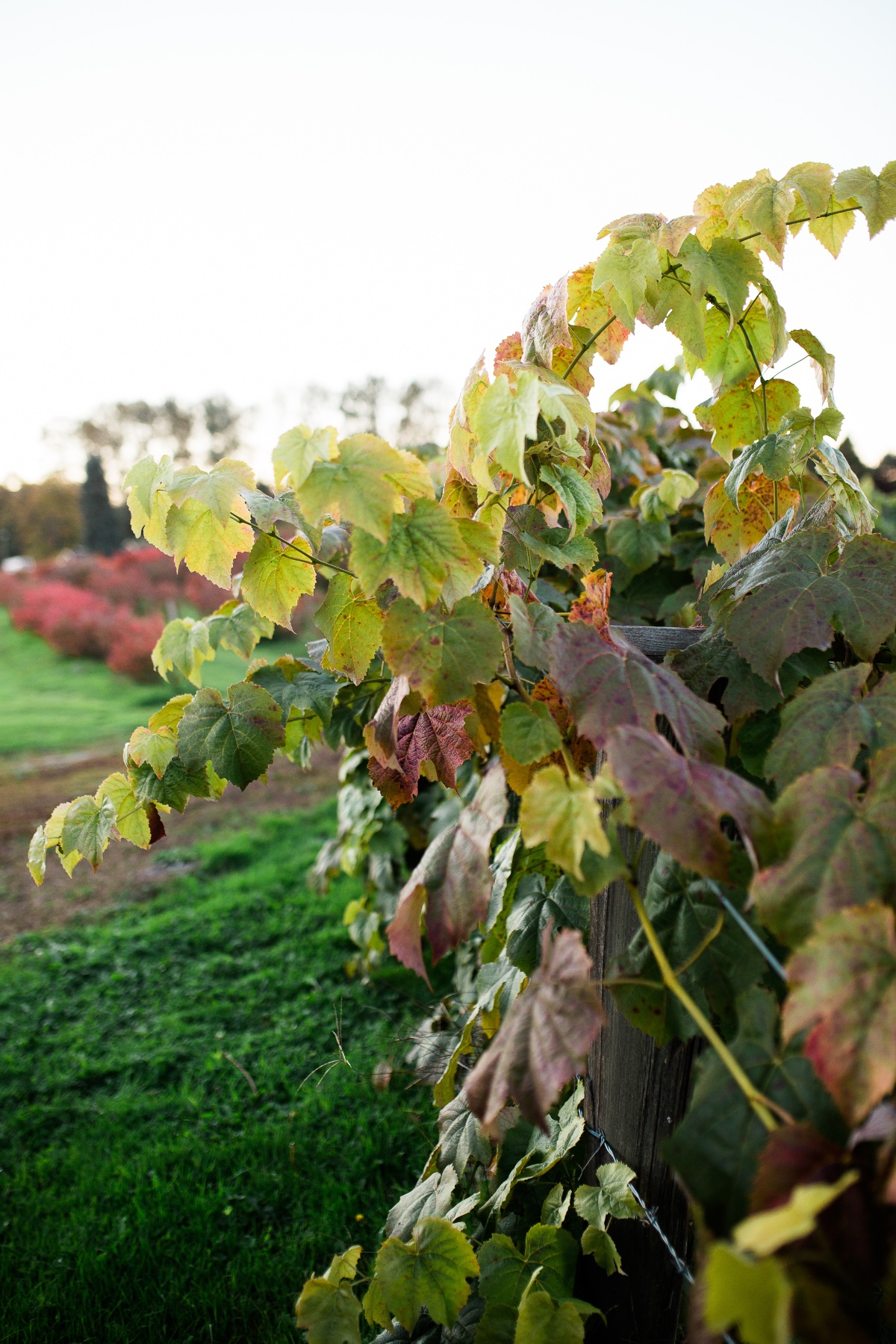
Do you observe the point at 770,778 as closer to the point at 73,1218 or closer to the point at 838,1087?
the point at 838,1087

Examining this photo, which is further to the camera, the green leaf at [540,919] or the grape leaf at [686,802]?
the green leaf at [540,919]

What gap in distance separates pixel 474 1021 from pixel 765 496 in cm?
112

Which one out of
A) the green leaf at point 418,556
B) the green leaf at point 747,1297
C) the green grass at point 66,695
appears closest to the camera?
the green leaf at point 747,1297

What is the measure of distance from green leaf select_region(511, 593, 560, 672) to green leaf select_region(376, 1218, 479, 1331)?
92 cm

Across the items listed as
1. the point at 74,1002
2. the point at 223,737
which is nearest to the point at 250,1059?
the point at 74,1002

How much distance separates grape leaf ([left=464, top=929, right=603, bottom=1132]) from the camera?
0.69 metres

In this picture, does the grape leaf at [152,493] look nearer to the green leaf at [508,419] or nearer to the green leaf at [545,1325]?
the green leaf at [508,419]

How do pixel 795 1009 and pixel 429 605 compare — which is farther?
pixel 429 605

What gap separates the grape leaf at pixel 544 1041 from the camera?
688 mm

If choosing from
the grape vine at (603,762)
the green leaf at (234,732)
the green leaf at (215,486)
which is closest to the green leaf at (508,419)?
the grape vine at (603,762)

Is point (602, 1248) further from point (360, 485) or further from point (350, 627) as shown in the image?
point (360, 485)

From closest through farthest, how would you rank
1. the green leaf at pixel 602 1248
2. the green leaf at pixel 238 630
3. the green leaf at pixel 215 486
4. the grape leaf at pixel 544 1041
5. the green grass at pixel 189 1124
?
1. the grape leaf at pixel 544 1041
2. the green leaf at pixel 215 486
3. the green leaf at pixel 602 1248
4. the green leaf at pixel 238 630
5. the green grass at pixel 189 1124

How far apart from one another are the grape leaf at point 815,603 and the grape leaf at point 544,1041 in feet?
1.49

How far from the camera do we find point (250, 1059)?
2893 millimetres
